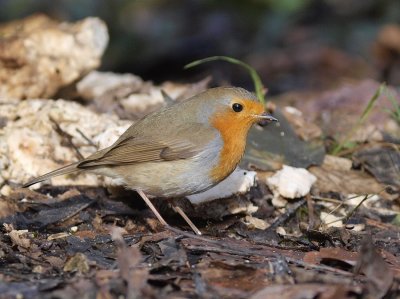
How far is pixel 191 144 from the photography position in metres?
4.70

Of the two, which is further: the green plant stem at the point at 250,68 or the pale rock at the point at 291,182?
the green plant stem at the point at 250,68

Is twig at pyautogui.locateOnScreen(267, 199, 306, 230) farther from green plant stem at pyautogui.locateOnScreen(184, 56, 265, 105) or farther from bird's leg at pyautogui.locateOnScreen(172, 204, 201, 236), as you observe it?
green plant stem at pyautogui.locateOnScreen(184, 56, 265, 105)

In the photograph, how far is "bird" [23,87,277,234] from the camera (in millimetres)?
4617

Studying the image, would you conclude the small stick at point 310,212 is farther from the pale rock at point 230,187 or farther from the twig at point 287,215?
the pale rock at point 230,187

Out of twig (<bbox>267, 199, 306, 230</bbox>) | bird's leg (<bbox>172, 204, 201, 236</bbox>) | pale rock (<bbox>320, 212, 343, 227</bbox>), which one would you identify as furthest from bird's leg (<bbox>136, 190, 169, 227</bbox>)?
pale rock (<bbox>320, 212, 343, 227</bbox>)

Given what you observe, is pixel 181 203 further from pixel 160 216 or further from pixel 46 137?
pixel 46 137

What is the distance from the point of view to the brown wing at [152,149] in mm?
4688

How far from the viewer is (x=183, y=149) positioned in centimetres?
470

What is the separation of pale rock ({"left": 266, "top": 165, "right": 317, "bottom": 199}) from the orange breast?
0.46 metres

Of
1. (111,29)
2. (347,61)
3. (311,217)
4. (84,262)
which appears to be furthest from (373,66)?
(84,262)

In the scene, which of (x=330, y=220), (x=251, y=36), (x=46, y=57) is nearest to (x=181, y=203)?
(x=330, y=220)

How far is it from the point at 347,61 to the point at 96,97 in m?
5.17

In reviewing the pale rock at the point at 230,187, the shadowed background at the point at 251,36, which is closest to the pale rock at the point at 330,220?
the pale rock at the point at 230,187

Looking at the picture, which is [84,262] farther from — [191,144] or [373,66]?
[373,66]
